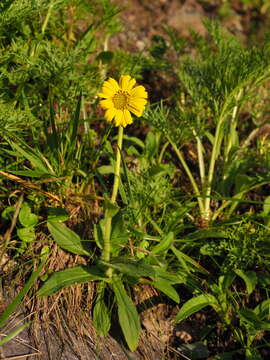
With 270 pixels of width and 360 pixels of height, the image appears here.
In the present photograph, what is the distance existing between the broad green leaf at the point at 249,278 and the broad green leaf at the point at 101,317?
62cm

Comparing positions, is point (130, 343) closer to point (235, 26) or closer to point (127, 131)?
point (127, 131)

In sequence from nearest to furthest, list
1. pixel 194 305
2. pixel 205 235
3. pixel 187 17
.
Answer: pixel 194 305, pixel 205 235, pixel 187 17

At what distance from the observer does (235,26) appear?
391 cm

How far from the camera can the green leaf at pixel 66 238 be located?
73.7 inches

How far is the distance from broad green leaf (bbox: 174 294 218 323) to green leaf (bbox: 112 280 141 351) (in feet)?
0.68

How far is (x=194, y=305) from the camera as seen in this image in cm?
189

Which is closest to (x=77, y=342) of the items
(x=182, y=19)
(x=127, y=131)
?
(x=127, y=131)

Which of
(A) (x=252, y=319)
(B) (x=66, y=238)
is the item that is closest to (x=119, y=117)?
(B) (x=66, y=238)

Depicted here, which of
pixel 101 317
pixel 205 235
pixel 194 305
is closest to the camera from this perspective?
pixel 101 317

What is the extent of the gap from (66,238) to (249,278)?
85 centimetres

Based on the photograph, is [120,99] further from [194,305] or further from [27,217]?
[194,305]

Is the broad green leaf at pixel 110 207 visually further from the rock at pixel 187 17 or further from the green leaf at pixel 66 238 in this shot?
the rock at pixel 187 17

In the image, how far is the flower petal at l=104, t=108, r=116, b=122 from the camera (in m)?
1.56

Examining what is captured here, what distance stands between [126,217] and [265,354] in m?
0.93
